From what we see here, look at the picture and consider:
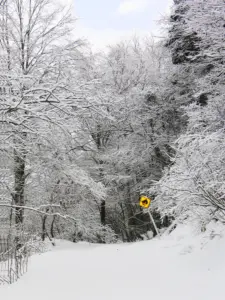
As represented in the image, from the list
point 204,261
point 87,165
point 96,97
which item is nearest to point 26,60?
point 96,97

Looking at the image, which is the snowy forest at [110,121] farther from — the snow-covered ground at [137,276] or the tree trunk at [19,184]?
the snow-covered ground at [137,276]

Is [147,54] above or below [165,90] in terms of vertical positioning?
above

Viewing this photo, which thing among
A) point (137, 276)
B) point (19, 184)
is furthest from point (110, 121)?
point (137, 276)

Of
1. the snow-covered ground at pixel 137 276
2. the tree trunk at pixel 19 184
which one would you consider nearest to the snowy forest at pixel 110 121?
the tree trunk at pixel 19 184

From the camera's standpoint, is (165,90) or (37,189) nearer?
(37,189)

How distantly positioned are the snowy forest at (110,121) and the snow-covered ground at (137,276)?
2.38 feet

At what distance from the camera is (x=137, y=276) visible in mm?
4785

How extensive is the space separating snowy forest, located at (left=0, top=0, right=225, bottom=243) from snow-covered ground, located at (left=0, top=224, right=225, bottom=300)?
73 cm

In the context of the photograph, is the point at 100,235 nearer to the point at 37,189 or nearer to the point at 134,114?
the point at 37,189

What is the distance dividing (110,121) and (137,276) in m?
8.74

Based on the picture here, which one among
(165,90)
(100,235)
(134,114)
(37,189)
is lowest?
(100,235)

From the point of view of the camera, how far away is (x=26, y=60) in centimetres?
1086

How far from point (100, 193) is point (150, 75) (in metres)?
7.04

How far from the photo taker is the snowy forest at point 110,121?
5.42 metres
